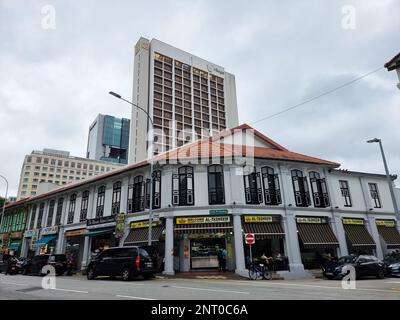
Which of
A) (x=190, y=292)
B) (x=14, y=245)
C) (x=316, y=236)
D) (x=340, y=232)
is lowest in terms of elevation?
(x=190, y=292)

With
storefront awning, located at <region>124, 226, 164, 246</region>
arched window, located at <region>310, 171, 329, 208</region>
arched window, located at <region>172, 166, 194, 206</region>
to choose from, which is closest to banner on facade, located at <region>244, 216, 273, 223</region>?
arched window, located at <region>172, 166, 194, 206</region>

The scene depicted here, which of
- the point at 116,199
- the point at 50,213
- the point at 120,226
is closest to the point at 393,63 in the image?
the point at 120,226

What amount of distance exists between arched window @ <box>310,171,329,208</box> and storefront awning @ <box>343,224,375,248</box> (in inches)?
107

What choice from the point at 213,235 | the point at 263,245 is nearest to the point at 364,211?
the point at 263,245

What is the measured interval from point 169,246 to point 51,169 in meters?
108

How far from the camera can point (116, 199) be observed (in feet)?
83.6

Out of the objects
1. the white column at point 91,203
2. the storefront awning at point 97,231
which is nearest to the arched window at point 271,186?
the storefront awning at point 97,231

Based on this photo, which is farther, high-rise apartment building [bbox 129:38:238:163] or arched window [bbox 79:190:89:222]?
high-rise apartment building [bbox 129:38:238:163]

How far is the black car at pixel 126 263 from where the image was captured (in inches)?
601

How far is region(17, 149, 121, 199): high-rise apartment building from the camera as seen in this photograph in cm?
10775

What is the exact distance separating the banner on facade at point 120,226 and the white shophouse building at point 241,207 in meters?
0.35

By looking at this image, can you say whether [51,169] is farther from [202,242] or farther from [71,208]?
[202,242]

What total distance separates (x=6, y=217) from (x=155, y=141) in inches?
1338

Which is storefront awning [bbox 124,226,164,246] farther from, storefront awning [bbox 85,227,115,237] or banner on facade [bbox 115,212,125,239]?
storefront awning [bbox 85,227,115,237]
